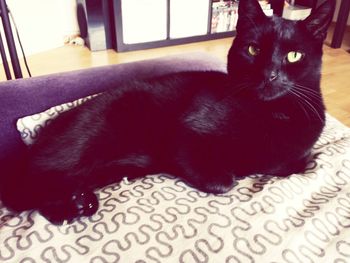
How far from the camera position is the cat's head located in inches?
31.6

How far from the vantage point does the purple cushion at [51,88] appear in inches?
38.0

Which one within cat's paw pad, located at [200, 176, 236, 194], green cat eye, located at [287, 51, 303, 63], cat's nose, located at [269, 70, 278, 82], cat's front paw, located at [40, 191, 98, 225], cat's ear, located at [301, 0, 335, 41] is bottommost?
cat's front paw, located at [40, 191, 98, 225]

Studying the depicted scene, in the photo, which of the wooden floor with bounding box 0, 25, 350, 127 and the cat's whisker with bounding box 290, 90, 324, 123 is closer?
the cat's whisker with bounding box 290, 90, 324, 123

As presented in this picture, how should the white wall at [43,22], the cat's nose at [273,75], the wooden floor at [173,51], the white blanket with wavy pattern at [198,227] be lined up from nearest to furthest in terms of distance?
the white blanket with wavy pattern at [198,227] → the cat's nose at [273,75] → the wooden floor at [173,51] → the white wall at [43,22]

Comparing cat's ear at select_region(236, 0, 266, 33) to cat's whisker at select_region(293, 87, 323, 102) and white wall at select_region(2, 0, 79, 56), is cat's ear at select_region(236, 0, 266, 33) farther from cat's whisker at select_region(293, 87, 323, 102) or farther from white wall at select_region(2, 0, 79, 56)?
white wall at select_region(2, 0, 79, 56)

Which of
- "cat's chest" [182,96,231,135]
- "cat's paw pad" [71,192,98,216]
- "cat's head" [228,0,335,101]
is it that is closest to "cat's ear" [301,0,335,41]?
"cat's head" [228,0,335,101]

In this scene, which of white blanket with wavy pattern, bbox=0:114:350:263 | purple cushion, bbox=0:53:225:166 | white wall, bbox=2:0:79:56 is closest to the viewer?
white blanket with wavy pattern, bbox=0:114:350:263

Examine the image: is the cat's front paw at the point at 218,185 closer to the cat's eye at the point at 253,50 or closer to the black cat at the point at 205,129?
the black cat at the point at 205,129

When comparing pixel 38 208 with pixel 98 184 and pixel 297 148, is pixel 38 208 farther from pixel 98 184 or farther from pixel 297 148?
pixel 297 148

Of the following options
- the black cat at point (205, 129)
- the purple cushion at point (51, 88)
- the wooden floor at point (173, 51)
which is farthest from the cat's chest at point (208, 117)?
the wooden floor at point (173, 51)

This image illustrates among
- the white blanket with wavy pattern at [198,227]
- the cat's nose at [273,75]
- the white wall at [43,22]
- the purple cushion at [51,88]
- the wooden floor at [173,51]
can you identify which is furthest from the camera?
the white wall at [43,22]

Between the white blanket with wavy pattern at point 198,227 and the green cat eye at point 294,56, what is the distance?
12.3 inches

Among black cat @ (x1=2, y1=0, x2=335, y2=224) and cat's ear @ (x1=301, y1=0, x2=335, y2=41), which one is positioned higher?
cat's ear @ (x1=301, y1=0, x2=335, y2=41)

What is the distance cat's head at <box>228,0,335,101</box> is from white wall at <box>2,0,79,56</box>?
1.94 metres
